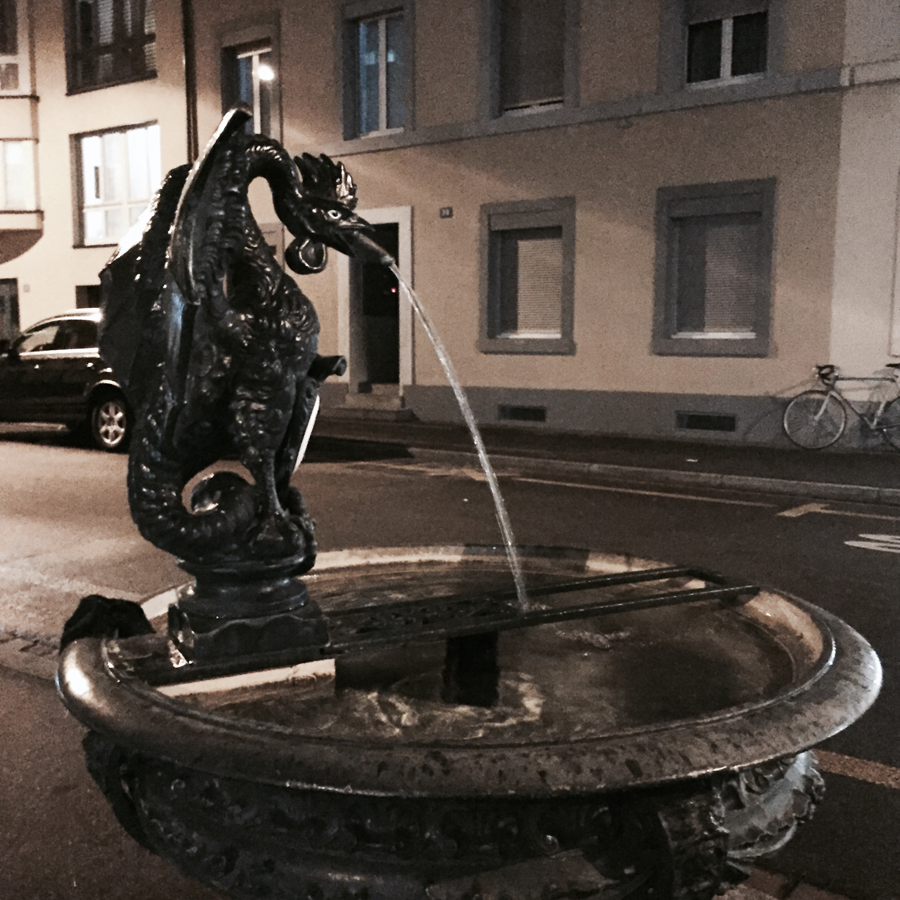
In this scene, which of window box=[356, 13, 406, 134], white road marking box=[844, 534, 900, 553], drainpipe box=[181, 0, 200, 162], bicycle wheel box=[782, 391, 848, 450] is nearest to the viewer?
white road marking box=[844, 534, 900, 553]

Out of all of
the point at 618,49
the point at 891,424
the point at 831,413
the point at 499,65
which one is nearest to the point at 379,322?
the point at 499,65

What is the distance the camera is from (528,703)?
188cm

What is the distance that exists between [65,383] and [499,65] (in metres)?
8.19

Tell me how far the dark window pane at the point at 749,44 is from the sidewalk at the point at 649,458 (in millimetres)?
5177

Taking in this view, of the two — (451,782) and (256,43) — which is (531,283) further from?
(451,782)

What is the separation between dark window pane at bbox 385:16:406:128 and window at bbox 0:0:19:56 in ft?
35.0

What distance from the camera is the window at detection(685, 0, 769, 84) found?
13.1 metres

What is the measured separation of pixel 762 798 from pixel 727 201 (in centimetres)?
1269

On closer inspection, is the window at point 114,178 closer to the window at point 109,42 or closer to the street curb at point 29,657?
the window at point 109,42

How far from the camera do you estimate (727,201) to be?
13164mm

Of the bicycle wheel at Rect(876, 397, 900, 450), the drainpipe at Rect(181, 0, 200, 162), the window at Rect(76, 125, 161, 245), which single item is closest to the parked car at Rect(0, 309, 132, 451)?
the drainpipe at Rect(181, 0, 200, 162)

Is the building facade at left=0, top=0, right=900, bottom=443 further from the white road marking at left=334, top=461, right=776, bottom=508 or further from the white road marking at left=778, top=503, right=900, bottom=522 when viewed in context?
the white road marking at left=778, top=503, right=900, bottom=522

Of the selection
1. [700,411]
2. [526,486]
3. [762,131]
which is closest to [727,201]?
[762,131]

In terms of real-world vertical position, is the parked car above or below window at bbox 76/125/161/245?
below
